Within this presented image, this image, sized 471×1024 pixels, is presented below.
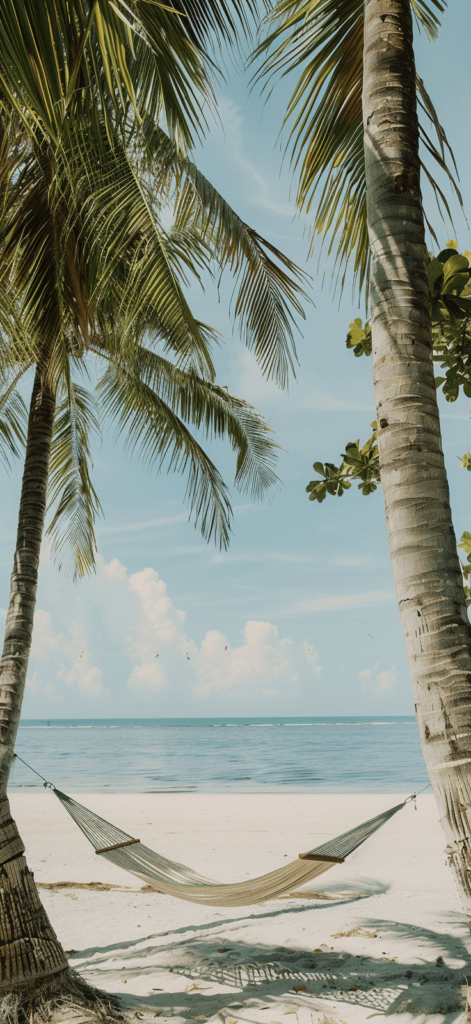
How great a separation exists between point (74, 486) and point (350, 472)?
3.27 m

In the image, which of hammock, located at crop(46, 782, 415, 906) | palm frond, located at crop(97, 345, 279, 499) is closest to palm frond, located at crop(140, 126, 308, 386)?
palm frond, located at crop(97, 345, 279, 499)

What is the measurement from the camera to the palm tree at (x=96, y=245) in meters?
1.54

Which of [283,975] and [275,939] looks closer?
[283,975]

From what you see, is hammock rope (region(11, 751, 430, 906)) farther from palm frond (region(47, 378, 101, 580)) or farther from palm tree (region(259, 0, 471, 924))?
palm frond (region(47, 378, 101, 580))

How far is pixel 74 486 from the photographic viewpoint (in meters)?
4.88

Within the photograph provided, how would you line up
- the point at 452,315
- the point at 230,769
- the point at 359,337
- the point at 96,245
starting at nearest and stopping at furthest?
1. the point at 452,315
2. the point at 359,337
3. the point at 96,245
4. the point at 230,769

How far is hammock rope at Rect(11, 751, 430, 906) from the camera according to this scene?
6.52ft

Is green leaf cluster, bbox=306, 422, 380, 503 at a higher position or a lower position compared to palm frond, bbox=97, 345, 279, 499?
lower

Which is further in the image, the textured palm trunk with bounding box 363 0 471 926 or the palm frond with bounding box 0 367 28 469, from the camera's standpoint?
the palm frond with bounding box 0 367 28 469

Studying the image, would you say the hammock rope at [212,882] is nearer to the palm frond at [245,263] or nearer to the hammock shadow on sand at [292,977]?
the hammock shadow on sand at [292,977]

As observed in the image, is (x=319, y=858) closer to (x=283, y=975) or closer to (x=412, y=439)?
(x=283, y=975)

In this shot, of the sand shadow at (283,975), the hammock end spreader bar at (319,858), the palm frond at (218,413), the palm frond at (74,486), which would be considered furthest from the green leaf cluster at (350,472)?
the palm frond at (74,486)

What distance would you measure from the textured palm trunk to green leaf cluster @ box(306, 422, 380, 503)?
0.59 m

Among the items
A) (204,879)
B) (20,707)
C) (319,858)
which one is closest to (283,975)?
(204,879)
